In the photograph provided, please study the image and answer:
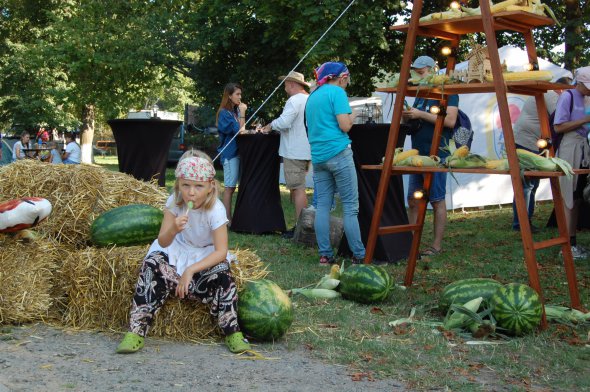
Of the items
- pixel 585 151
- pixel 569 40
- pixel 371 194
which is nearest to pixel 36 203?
pixel 371 194

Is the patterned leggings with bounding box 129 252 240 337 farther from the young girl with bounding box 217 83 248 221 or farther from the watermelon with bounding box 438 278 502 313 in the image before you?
the young girl with bounding box 217 83 248 221

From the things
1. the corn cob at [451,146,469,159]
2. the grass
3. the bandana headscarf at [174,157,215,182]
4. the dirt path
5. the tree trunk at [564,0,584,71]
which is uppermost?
the tree trunk at [564,0,584,71]

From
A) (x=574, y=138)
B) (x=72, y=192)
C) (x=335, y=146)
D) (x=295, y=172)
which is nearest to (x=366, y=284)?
(x=335, y=146)

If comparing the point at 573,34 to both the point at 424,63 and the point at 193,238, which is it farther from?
the point at 193,238

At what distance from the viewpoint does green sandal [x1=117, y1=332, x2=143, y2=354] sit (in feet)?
14.6

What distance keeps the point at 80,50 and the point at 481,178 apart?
17113 millimetres

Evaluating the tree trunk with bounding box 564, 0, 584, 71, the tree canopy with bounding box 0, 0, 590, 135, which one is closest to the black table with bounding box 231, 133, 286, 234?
the tree canopy with bounding box 0, 0, 590, 135

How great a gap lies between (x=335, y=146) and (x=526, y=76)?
226 centimetres

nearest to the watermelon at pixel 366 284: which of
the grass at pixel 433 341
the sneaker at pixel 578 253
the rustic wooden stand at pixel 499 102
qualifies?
the grass at pixel 433 341

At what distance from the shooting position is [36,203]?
531cm

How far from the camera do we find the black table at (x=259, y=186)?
32.6 feet

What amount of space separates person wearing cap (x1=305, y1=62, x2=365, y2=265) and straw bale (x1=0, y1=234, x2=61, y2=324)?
9.53 feet

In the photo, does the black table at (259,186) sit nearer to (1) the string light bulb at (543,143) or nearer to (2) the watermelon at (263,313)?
(1) the string light bulb at (543,143)

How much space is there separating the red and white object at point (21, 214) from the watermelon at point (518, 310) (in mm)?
3297
